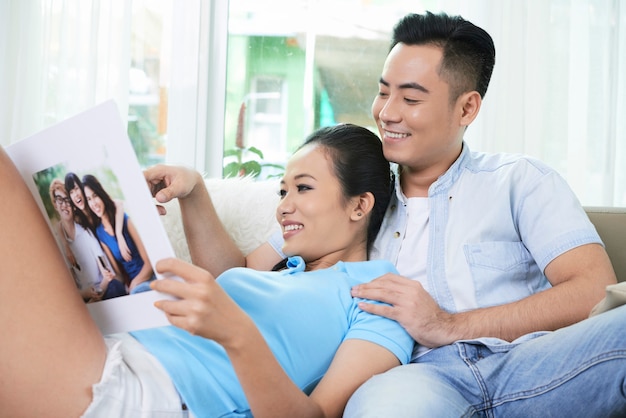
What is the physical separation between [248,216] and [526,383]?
95 centimetres

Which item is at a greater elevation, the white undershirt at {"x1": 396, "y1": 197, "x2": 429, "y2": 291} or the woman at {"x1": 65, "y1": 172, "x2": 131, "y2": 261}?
the woman at {"x1": 65, "y1": 172, "x2": 131, "y2": 261}

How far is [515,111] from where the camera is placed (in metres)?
3.11

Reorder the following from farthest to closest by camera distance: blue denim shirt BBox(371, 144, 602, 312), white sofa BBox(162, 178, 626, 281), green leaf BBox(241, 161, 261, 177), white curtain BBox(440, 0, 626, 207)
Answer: green leaf BBox(241, 161, 261, 177), white curtain BBox(440, 0, 626, 207), white sofa BBox(162, 178, 626, 281), blue denim shirt BBox(371, 144, 602, 312)

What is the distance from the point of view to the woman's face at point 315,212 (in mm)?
1634

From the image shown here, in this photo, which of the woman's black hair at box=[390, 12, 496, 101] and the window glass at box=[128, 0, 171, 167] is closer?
the woman's black hair at box=[390, 12, 496, 101]

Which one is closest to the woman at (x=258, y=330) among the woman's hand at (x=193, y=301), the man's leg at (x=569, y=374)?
the woman's hand at (x=193, y=301)

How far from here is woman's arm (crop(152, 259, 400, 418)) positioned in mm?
990

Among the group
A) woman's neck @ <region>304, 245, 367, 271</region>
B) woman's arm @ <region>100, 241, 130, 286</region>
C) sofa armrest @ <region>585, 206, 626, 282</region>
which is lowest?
woman's neck @ <region>304, 245, 367, 271</region>

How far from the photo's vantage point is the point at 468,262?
1648 millimetres

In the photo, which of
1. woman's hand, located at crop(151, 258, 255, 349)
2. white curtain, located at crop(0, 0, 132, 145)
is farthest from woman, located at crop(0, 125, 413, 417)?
white curtain, located at crop(0, 0, 132, 145)

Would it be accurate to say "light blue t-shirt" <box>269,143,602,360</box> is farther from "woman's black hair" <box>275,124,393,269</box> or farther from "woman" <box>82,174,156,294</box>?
"woman" <box>82,174,156,294</box>

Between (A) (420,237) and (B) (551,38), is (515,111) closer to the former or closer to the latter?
(B) (551,38)

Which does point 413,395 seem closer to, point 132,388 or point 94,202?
point 132,388

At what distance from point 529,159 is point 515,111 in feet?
4.70
